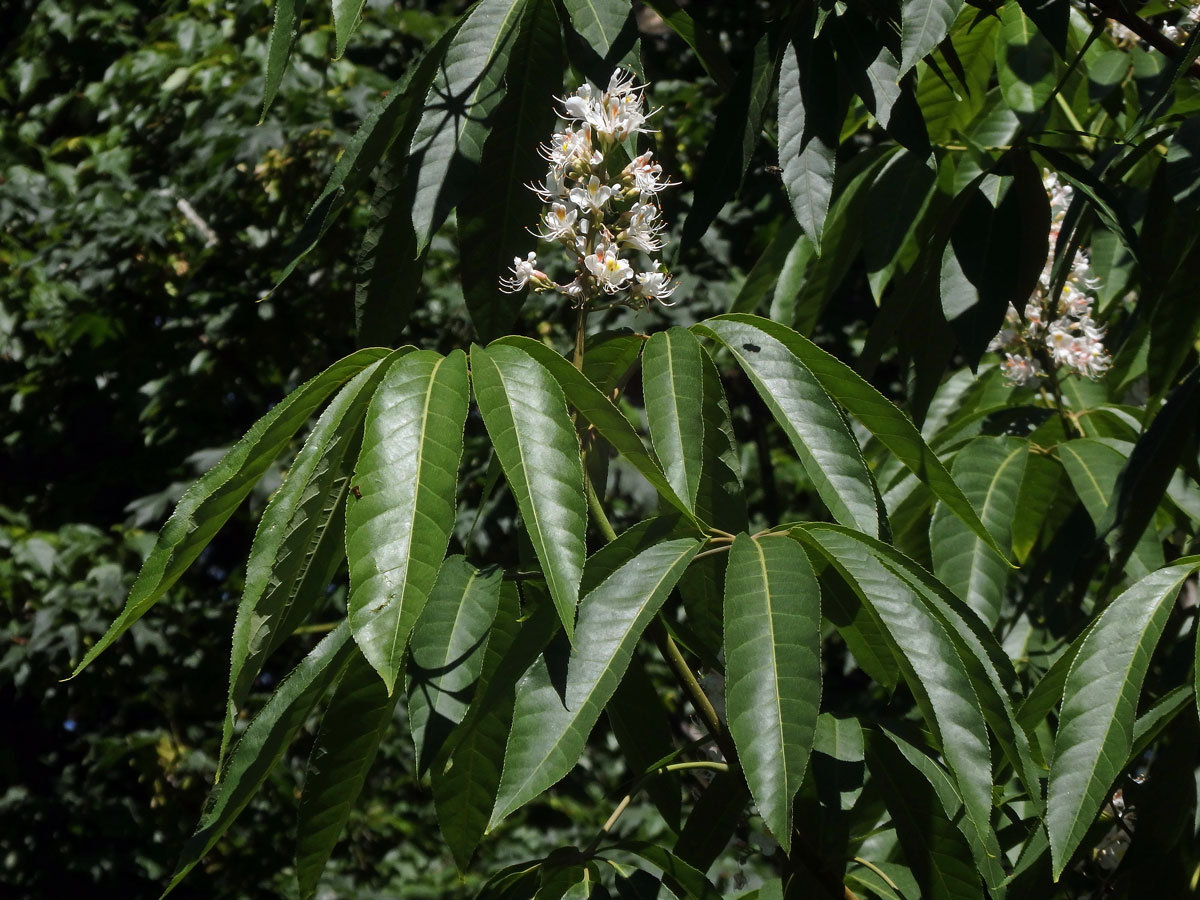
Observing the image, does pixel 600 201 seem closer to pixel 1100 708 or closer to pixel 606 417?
pixel 606 417

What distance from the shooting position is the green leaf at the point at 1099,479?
1.47 metres

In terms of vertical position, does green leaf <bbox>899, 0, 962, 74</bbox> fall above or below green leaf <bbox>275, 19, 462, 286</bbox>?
above

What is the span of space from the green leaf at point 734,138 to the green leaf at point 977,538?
0.52m

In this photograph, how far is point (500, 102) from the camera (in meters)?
1.15

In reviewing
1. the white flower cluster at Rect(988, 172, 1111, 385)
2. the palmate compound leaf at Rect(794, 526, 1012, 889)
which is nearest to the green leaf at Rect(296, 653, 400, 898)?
the palmate compound leaf at Rect(794, 526, 1012, 889)

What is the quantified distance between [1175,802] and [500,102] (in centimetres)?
91

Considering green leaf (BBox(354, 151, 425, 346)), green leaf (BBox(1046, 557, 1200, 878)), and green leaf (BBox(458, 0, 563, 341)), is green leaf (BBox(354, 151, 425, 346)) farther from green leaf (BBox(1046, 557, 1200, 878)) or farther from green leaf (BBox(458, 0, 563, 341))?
green leaf (BBox(1046, 557, 1200, 878))

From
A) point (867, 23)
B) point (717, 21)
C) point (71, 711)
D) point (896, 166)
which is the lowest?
point (71, 711)

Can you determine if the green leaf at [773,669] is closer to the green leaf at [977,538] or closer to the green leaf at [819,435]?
the green leaf at [819,435]

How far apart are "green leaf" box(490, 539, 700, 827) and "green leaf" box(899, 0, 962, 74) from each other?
1.52 feet

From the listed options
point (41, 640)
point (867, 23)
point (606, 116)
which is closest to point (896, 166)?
point (867, 23)

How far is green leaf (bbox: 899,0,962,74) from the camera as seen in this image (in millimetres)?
1019

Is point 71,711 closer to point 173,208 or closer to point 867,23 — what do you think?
point 173,208

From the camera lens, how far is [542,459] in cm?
83
